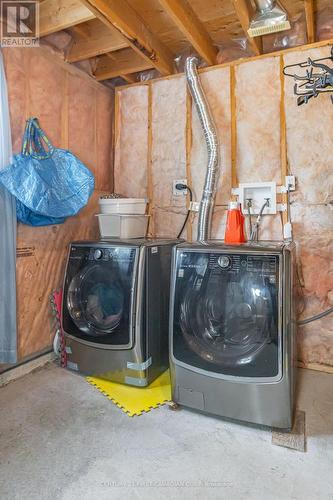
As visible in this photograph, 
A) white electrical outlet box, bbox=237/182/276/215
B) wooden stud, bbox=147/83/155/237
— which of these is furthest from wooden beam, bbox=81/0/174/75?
white electrical outlet box, bbox=237/182/276/215

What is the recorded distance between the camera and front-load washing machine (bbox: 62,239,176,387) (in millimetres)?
2049

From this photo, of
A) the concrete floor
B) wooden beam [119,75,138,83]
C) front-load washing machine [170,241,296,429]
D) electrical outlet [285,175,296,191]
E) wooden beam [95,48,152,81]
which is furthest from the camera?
wooden beam [119,75,138,83]

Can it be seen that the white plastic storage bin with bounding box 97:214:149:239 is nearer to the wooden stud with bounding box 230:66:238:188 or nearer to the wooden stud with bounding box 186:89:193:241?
the wooden stud with bounding box 186:89:193:241

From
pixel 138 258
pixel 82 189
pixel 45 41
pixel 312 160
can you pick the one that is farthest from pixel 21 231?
pixel 312 160

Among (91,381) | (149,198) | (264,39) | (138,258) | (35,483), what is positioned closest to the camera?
(35,483)

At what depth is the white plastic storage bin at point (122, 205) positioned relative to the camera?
261 cm

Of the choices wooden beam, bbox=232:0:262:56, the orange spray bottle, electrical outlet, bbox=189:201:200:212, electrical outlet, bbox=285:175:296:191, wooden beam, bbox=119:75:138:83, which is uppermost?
wooden beam, bbox=119:75:138:83

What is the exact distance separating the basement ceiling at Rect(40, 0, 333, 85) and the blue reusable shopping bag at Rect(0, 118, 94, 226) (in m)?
0.79

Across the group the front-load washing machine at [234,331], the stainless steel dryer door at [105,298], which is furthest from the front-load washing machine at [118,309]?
the front-load washing machine at [234,331]

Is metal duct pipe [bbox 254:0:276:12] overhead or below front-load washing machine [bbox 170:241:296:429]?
overhead

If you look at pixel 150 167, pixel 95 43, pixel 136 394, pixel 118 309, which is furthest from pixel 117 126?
pixel 136 394

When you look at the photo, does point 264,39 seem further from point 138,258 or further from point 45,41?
point 138,258

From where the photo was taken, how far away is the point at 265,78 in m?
2.54

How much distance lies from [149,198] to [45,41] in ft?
4.93
